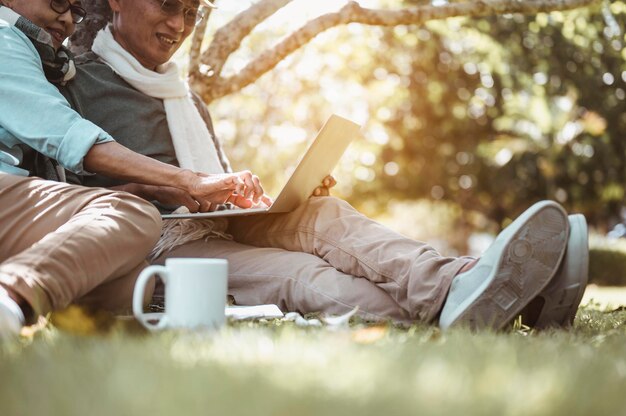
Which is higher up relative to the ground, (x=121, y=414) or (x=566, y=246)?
A: (x=566, y=246)

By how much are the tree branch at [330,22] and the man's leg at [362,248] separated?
205 centimetres

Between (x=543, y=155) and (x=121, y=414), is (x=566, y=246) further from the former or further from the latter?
(x=543, y=155)

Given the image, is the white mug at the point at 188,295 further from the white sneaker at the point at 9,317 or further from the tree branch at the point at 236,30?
the tree branch at the point at 236,30

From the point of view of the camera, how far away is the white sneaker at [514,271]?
91.0 inches

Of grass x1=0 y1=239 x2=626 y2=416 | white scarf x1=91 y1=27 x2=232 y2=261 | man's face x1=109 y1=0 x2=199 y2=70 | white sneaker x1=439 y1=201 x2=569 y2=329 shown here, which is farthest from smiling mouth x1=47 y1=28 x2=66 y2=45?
white sneaker x1=439 y1=201 x2=569 y2=329

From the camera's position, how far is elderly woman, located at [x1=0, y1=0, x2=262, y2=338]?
6.47 ft

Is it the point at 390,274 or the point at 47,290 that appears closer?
the point at 47,290

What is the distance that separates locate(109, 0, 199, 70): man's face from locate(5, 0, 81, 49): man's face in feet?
1.48

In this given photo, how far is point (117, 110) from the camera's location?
3371mm

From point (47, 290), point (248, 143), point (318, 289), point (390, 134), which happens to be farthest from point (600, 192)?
point (47, 290)

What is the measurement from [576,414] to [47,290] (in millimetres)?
1325

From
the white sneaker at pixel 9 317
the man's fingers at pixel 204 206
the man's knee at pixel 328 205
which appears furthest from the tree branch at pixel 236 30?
the white sneaker at pixel 9 317

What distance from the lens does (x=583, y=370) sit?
158 cm

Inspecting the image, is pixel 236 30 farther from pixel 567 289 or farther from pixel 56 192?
pixel 567 289
